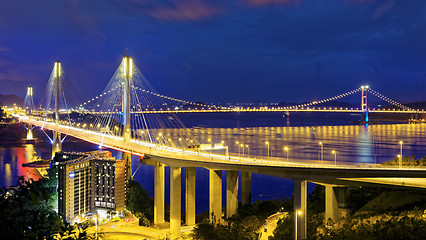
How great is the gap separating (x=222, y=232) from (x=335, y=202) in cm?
493

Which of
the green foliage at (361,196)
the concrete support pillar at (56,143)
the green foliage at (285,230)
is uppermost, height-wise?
the concrete support pillar at (56,143)

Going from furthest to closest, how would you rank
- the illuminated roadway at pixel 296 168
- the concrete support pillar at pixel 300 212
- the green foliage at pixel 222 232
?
the green foliage at pixel 222 232
the concrete support pillar at pixel 300 212
the illuminated roadway at pixel 296 168

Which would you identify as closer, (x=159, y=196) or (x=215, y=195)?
(x=215, y=195)

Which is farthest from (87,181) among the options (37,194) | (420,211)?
(37,194)

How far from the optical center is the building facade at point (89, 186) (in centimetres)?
2155

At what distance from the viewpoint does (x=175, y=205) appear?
19.1 meters

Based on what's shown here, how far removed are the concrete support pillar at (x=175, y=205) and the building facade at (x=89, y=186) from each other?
4412mm

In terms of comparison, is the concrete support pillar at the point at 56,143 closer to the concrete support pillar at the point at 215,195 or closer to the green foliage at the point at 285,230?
the concrete support pillar at the point at 215,195

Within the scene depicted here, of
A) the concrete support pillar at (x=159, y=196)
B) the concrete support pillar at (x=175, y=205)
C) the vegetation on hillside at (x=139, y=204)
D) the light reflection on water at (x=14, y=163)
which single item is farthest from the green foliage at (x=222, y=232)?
the light reflection on water at (x=14, y=163)

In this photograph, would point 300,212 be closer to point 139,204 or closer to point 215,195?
point 215,195

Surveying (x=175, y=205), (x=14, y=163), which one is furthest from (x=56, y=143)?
(x=175, y=205)

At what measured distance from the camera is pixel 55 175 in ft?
82.9

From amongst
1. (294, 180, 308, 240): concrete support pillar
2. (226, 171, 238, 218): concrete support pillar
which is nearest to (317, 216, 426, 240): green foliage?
(294, 180, 308, 240): concrete support pillar

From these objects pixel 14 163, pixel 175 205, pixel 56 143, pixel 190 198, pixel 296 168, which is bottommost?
pixel 14 163
